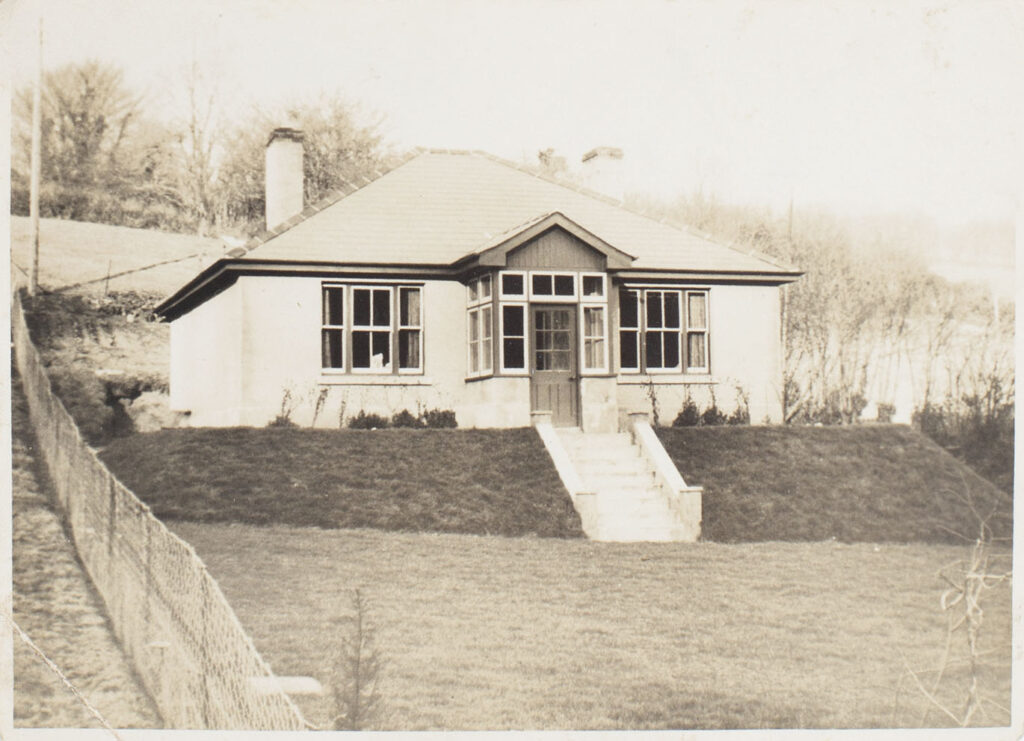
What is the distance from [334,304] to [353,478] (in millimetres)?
3784

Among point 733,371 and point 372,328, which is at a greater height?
point 372,328

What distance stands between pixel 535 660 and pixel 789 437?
528 cm

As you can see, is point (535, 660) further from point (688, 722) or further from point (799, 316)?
point (799, 316)

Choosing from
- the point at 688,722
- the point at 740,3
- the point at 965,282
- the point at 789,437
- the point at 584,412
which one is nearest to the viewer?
the point at 688,722

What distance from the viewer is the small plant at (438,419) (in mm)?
11891

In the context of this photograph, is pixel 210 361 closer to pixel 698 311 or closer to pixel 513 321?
pixel 513 321

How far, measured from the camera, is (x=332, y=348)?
12.0 m

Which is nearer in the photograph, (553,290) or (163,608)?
(163,608)

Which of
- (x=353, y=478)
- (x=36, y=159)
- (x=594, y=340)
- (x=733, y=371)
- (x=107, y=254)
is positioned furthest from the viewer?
(x=733, y=371)

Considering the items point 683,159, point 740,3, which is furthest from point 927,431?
point 740,3

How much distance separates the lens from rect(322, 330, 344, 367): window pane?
→ 1188 cm

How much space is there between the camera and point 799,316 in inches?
484

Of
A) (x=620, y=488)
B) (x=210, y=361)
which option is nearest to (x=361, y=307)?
(x=210, y=361)

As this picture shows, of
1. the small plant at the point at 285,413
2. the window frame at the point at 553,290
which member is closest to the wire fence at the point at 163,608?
the small plant at the point at 285,413
